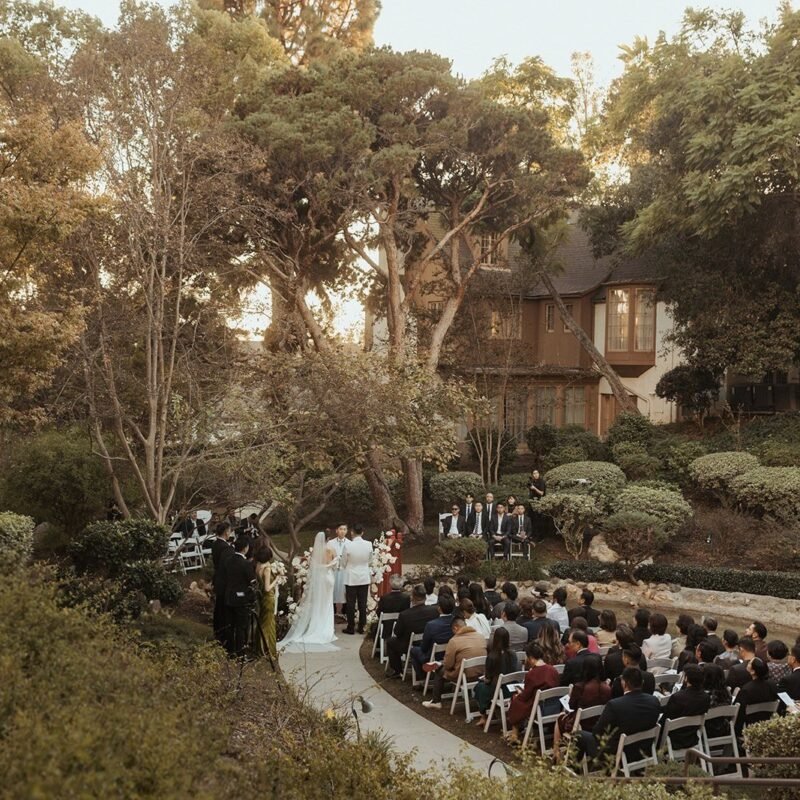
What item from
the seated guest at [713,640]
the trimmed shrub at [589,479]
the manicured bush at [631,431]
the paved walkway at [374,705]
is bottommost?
the paved walkway at [374,705]

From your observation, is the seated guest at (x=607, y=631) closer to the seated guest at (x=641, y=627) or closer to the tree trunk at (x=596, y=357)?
the seated guest at (x=641, y=627)

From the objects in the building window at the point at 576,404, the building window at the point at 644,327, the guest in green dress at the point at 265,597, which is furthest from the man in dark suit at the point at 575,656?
the building window at the point at 576,404

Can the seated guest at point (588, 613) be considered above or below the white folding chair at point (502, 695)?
above

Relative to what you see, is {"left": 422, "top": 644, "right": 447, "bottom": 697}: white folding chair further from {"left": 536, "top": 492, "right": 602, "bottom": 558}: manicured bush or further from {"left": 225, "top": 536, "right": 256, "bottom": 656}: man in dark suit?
{"left": 536, "top": 492, "right": 602, "bottom": 558}: manicured bush

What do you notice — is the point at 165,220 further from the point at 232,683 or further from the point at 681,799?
the point at 681,799

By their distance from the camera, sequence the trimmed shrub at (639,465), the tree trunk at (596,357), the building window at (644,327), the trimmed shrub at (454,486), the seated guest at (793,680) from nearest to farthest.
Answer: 1. the seated guest at (793,680)
2. the trimmed shrub at (639,465)
3. the trimmed shrub at (454,486)
4. the tree trunk at (596,357)
5. the building window at (644,327)

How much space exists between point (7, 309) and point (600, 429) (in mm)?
28660

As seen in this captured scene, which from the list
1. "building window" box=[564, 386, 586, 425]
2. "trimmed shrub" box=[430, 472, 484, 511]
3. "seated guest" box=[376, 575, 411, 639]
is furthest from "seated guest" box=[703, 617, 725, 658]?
"building window" box=[564, 386, 586, 425]

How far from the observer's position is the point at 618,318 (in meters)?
37.1

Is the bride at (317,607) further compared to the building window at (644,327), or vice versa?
the building window at (644,327)

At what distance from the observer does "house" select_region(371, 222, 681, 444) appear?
33.2 metres

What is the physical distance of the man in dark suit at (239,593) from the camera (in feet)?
42.8

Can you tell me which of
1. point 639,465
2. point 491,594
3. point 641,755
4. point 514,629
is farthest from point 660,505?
point 641,755

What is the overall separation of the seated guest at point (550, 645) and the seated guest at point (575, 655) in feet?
0.40
